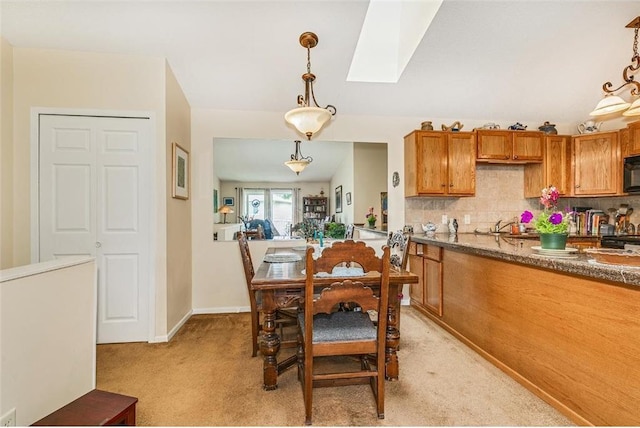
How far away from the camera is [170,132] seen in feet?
9.29

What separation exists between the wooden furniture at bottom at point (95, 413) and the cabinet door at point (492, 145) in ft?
12.7

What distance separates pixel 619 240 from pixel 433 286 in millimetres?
2084

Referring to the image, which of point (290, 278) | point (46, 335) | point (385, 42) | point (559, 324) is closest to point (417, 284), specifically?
point (559, 324)

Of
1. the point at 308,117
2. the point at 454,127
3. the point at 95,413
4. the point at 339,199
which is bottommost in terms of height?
the point at 95,413

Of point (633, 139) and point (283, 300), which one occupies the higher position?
point (633, 139)

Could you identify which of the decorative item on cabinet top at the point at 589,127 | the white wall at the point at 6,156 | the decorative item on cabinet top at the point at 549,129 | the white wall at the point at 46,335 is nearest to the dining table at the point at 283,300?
the white wall at the point at 46,335

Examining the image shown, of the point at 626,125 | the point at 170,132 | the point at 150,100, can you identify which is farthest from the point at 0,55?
the point at 626,125

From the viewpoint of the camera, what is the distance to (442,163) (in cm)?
354

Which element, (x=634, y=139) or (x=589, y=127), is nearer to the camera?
(x=634, y=139)

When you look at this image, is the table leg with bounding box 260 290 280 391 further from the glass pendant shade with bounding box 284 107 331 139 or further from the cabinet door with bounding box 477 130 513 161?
the cabinet door with bounding box 477 130 513 161

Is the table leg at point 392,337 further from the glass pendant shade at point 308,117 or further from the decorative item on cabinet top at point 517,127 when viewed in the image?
the decorative item on cabinet top at point 517,127

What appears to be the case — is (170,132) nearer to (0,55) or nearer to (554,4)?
(0,55)

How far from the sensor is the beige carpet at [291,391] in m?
1.64

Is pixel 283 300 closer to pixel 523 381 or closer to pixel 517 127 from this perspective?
pixel 523 381
